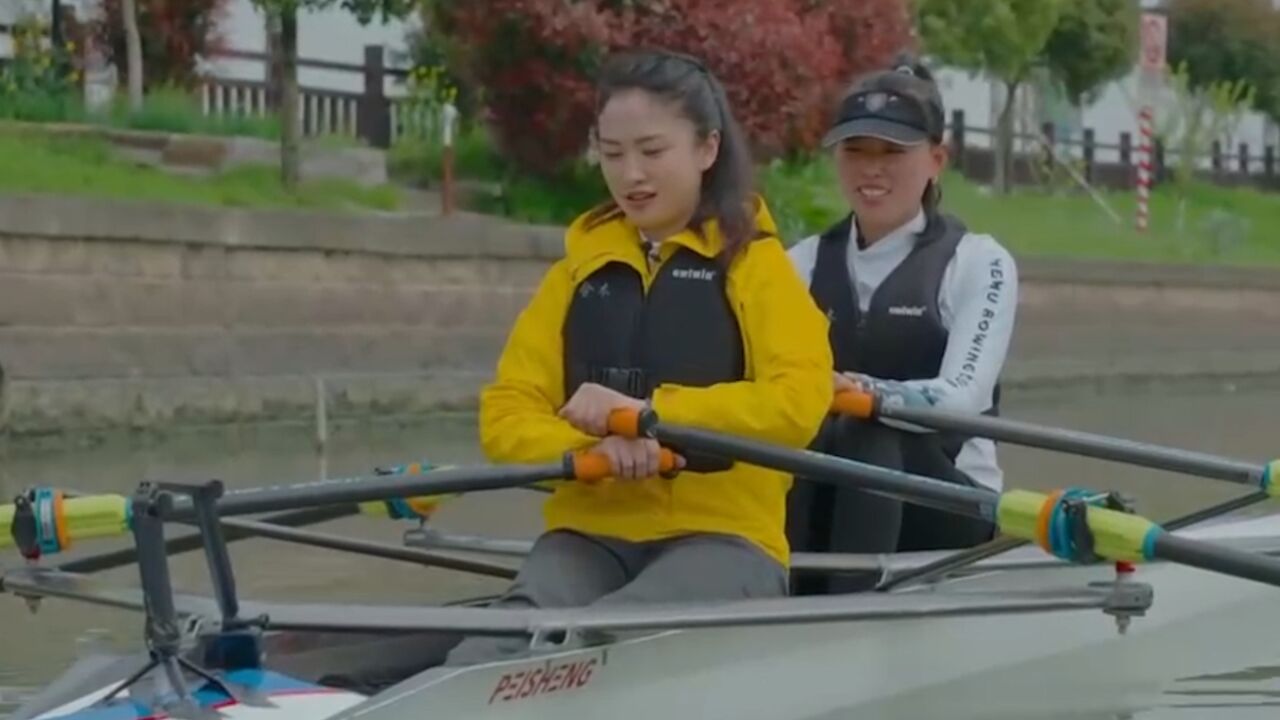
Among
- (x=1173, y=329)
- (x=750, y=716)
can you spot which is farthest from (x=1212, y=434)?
(x=750, y=716)

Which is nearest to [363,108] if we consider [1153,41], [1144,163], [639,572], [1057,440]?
[1153,41]

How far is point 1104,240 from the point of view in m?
26.1

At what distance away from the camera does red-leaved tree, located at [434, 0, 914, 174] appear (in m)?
18.1

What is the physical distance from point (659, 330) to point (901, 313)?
1.19 metres

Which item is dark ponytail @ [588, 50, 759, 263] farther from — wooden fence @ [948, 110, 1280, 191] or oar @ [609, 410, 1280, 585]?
wooden fence @ [948, 110, 1280, 191]

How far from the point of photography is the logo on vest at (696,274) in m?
4.93

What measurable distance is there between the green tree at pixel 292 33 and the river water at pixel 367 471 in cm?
284

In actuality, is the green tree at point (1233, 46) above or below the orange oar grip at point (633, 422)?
below

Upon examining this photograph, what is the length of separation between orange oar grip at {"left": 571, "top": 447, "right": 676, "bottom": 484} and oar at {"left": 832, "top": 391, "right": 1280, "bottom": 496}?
90 cm

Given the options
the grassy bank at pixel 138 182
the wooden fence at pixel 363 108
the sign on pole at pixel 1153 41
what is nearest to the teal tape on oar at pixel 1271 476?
the grassy bank at pixel 138 182

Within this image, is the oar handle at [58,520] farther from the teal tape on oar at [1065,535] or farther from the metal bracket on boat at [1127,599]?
the metal bracket on boat at [1127,599]

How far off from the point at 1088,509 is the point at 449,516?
5.67 metres

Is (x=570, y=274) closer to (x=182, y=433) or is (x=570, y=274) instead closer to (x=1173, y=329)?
(x=182, y=433)

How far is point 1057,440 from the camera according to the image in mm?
6012
